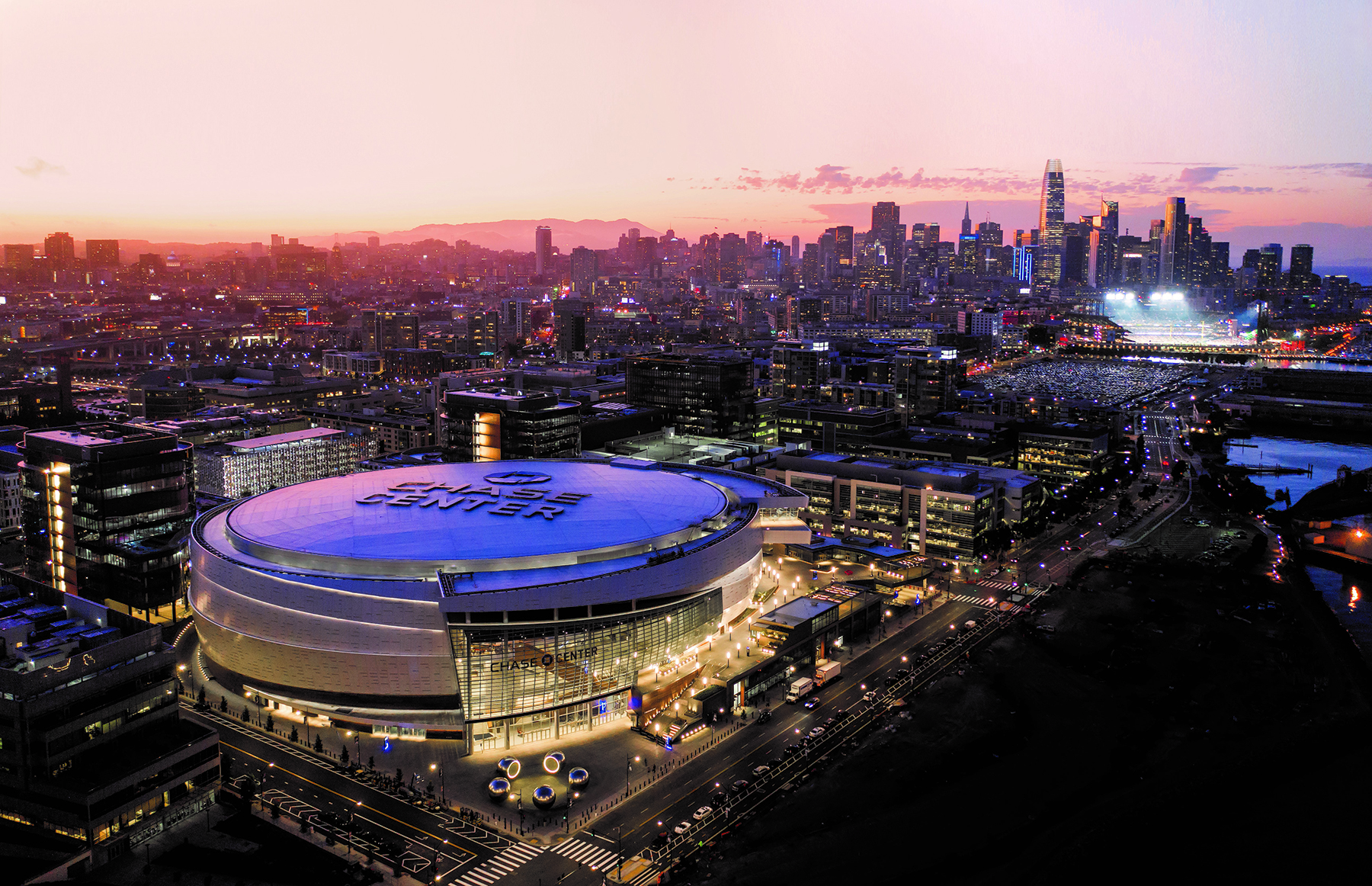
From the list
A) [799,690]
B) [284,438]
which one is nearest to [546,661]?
[799,690]

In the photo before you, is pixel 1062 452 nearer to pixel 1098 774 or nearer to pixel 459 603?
pixel 1098 774

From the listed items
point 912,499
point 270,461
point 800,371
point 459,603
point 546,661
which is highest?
point 800,371

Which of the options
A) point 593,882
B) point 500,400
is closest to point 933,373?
point 500,400

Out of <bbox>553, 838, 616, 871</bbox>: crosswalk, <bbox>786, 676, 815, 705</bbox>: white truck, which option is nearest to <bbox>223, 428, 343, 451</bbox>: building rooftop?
<bbox>786, 676, 815, 705</bbox>: white truck

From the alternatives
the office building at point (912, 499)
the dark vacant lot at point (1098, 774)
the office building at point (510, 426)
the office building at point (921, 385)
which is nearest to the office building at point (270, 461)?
the office building at point (510, 426)

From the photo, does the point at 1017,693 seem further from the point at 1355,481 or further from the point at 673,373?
the point at 1355,481

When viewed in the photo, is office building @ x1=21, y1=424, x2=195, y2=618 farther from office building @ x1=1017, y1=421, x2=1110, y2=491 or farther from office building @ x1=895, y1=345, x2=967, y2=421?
office building @ x1=895, y1=345, x2=967, y2=421

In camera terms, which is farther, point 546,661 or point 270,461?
point 270,461
